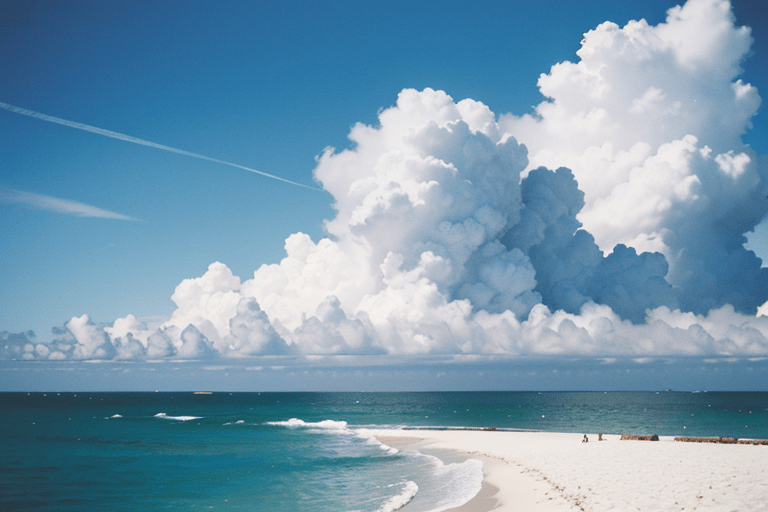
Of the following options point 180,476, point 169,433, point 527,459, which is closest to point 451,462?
point 527,459

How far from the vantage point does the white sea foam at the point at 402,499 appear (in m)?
30.0

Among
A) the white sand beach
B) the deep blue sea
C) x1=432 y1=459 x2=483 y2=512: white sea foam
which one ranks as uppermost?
the white sand beach

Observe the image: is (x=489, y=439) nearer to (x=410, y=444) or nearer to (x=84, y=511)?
(x=410, y=444)

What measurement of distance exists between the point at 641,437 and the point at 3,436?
3617 inches

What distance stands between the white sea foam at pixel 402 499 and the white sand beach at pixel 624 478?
3.94m

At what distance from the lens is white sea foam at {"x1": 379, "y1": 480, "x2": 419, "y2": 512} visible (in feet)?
98.3

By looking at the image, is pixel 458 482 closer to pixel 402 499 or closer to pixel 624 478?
pixel 402 499

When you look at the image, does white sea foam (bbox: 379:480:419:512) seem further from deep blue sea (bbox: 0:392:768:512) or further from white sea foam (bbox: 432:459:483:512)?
white sea foam (bbox: 432:459:483:512)

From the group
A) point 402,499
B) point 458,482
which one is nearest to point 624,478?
point 458,482

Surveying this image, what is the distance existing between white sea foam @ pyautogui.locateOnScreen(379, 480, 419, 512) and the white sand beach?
3.94m

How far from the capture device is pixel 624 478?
2989 centimetres

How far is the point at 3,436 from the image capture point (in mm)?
83438

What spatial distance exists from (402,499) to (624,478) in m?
12.8

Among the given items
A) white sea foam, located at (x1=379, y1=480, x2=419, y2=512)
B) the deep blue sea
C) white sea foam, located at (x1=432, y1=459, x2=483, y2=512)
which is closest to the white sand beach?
white sea foam, located at (x1=432, y1=459, x2=483, y2=512)
